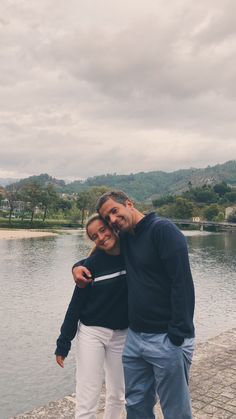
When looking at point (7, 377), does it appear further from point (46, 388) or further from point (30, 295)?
point (30, 295)

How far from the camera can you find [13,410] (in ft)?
24.5

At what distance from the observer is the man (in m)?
3.06

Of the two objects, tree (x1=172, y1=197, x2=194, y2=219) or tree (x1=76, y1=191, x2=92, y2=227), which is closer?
tree (x1=76, y1=191, x2=92, y2=227)

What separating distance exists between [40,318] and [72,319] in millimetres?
11026

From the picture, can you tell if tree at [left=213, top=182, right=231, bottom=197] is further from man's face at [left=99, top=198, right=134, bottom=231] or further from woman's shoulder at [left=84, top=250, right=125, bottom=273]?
man's face at [left=99, top=198, right=134, bottom=231]

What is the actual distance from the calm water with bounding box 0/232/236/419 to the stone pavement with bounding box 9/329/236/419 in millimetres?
2476

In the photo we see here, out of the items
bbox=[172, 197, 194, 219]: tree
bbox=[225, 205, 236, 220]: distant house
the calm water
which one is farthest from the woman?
bbox=[225, 205, 236, 220]: distant house

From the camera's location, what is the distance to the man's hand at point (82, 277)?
348 centimetres

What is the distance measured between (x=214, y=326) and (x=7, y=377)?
24.3ft

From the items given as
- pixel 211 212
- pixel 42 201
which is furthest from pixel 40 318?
pixel 211 212

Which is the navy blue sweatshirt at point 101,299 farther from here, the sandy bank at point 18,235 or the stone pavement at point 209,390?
the sandy bank at point 18,235

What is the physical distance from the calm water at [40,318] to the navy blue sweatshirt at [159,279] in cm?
60

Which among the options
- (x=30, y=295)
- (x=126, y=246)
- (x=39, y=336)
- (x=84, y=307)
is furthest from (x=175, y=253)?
(x=30, y=295)

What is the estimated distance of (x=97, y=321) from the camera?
359 centimetres
